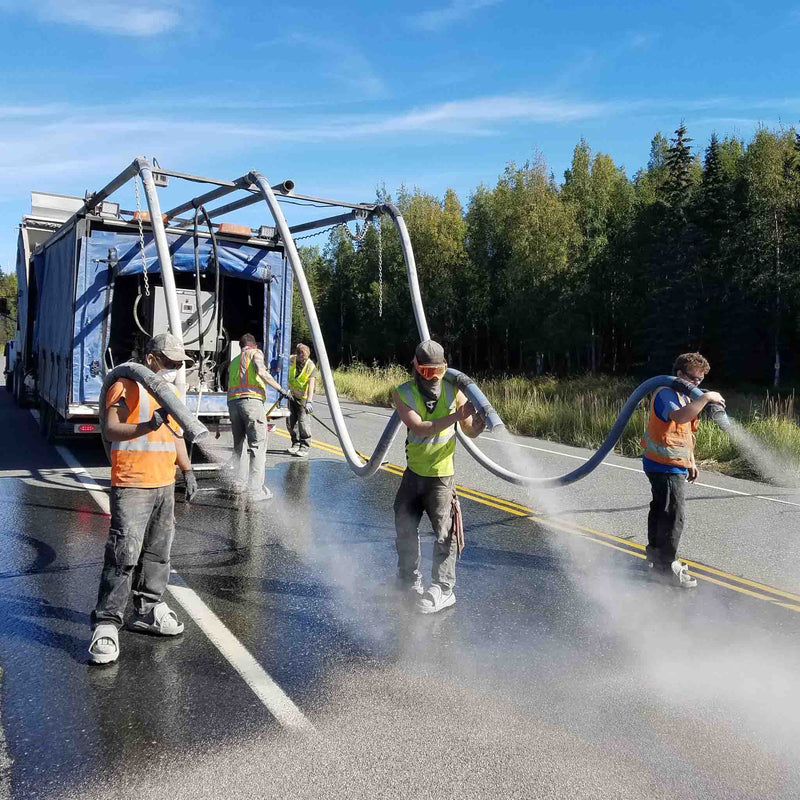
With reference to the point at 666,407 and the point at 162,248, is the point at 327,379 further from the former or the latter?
the point at 666,407

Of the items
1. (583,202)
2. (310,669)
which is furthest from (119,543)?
(583,202)

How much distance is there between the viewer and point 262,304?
1195 cm

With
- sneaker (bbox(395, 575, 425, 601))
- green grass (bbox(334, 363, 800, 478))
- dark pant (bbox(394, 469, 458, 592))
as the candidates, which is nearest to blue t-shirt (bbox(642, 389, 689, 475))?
dark pant (bbox(394, 469, 458, 592))

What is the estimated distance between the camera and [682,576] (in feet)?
19.3

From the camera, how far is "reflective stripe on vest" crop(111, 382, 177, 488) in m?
4.48

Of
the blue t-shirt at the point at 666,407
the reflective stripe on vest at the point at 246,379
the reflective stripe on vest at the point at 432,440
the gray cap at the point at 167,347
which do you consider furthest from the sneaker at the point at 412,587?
the reflective stripe on vest at the point at 246,379

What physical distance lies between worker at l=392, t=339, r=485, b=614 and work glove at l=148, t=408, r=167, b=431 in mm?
1460

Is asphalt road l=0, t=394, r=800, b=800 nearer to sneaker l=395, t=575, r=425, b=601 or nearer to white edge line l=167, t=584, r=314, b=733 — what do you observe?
white edge line l=167, t=584, r=314, b=733

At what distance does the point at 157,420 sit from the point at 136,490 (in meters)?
0.45

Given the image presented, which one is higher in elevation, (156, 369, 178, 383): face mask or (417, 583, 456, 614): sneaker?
(156, 369, 178, 383): face mask

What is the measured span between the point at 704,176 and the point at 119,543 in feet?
149

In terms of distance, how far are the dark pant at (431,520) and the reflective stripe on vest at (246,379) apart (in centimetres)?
383

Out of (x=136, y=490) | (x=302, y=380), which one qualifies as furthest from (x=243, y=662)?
(x=302, y=380)

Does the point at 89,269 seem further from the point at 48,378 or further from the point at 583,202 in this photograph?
the point at 583,202
